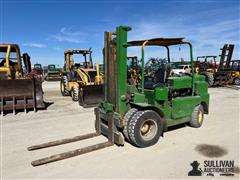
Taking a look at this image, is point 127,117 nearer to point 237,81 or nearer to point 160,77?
point 160,77

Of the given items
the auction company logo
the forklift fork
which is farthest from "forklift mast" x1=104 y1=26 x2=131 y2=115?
the auction company logo

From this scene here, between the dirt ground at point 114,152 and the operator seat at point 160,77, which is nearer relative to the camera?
the dirt ground at point 114,152

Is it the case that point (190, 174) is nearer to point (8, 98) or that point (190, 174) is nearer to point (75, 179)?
point (75, 179)

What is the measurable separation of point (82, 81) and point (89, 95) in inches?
64.7

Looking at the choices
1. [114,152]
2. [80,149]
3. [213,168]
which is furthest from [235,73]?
[80,149]

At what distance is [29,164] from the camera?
3693mm

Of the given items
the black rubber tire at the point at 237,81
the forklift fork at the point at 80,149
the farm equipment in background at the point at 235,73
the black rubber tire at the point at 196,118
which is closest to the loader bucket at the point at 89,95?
the forklift fork at the point at 80,149

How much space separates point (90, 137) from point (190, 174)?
2.33m

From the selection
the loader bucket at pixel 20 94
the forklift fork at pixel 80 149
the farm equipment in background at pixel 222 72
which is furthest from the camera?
the farm equipment in background at pixel 222 72

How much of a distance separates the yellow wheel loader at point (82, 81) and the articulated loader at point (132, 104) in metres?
3.48

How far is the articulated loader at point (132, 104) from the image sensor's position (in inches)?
168

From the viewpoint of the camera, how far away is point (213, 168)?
357 cm

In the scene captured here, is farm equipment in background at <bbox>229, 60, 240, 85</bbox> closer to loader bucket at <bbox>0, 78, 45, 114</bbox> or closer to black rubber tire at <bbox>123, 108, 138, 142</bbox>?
loader bucket at <bbox>0, 78, 45, 114</bbox>

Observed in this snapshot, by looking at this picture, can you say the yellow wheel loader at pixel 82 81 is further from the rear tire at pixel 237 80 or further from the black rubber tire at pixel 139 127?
the rear tire at pixel 237 80
